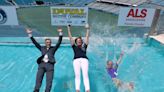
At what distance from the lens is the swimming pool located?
833cm

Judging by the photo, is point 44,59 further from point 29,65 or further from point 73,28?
point 73,28

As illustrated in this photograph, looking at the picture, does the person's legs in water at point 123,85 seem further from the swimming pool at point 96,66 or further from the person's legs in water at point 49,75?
the person's legs in water at point 49,75

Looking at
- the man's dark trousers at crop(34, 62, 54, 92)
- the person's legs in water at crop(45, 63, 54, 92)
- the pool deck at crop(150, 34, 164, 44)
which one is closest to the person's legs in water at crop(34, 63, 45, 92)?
the man's dark trousers at crop(34, 62, 54, 92)

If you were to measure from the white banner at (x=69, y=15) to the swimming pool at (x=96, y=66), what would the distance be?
4.47 feet

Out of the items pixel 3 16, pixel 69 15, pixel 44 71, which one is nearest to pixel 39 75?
pixel 44 71

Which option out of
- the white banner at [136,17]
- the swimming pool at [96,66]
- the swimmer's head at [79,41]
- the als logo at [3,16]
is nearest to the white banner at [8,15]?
the als logo at [3,16]

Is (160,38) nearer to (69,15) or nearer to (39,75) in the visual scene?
(69,15)

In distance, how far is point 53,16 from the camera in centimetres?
1105

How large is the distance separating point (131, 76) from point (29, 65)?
4.26 meters

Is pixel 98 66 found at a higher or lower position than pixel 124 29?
lower

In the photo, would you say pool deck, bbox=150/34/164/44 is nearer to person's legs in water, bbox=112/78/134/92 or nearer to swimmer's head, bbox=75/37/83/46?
person's legs in water, bbox=112/78/134/92

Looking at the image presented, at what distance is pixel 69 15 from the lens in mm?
10969

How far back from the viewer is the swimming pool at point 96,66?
328 inches

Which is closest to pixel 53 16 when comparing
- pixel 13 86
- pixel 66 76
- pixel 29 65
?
pixel 29 65
